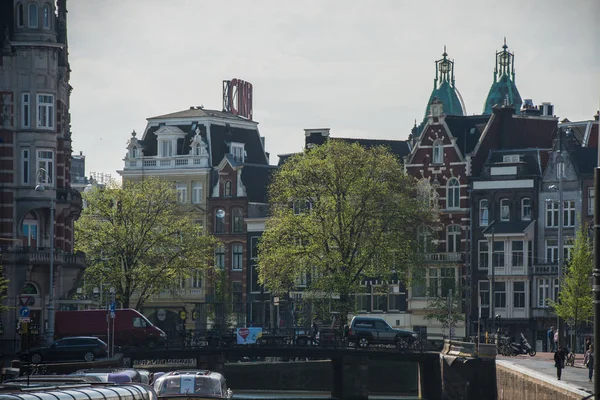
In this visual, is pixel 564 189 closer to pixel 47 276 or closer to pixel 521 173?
pixel 521 173

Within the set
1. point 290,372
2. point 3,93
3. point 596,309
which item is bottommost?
point 290,372

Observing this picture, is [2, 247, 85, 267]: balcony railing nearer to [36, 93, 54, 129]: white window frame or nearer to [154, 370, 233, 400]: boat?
[36, 93, 54, 129]: white window frame

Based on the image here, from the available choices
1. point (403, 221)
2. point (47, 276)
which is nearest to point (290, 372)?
point (403, 221)

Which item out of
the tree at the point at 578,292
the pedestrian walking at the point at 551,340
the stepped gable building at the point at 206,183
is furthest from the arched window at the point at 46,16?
the stepped gable building at the point at 206,183

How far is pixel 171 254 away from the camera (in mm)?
118562

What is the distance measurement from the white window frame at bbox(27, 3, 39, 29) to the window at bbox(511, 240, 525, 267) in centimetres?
3973

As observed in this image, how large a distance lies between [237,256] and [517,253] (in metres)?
25.1

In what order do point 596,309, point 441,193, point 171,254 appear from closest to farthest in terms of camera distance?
point 596,309, point 171,254, point 441,193

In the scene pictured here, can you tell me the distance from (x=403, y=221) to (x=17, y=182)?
1044 inches

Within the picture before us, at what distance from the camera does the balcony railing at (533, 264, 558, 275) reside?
394 ft

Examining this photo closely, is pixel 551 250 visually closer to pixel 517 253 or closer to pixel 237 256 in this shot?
pixel 517 253

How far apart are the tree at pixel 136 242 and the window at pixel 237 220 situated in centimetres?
1656

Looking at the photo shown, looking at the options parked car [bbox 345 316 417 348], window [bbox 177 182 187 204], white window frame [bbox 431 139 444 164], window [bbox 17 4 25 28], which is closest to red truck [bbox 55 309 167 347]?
parked car [bbox 345 316 417 348]

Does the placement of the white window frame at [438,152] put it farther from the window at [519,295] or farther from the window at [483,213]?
the window at [519,295]
